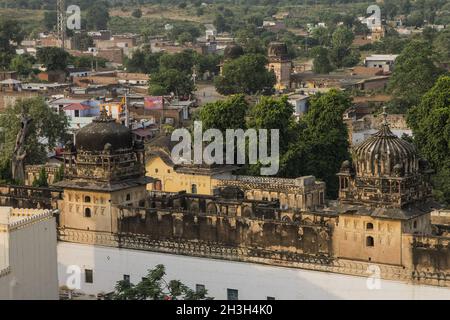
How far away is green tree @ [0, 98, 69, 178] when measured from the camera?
54.7 m

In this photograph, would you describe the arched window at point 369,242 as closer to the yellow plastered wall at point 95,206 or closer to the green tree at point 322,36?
the yellow plastered wall at point 95,206

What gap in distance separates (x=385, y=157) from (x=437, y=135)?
20458 mm

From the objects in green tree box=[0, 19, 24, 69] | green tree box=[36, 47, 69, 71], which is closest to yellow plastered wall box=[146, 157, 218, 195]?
green tree box=[36, 47, 69, 71]

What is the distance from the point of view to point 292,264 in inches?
1292

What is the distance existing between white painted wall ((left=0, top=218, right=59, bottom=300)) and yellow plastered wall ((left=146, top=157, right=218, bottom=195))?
14727 millimetres

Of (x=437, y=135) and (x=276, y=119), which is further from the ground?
(x=276, y=119)

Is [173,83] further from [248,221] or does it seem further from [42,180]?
[248,221]

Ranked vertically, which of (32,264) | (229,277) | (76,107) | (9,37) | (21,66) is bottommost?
(229,277)

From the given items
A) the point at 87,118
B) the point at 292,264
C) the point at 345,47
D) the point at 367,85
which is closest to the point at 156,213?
the point at 292,264

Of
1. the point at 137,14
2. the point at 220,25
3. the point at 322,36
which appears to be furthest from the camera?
the point at 137,14

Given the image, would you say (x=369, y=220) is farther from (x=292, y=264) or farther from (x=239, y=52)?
(x=239, y=52)

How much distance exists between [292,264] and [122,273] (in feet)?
17.9

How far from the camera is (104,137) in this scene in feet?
117

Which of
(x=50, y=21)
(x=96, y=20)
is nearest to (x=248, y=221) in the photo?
(x=50, y=21)
